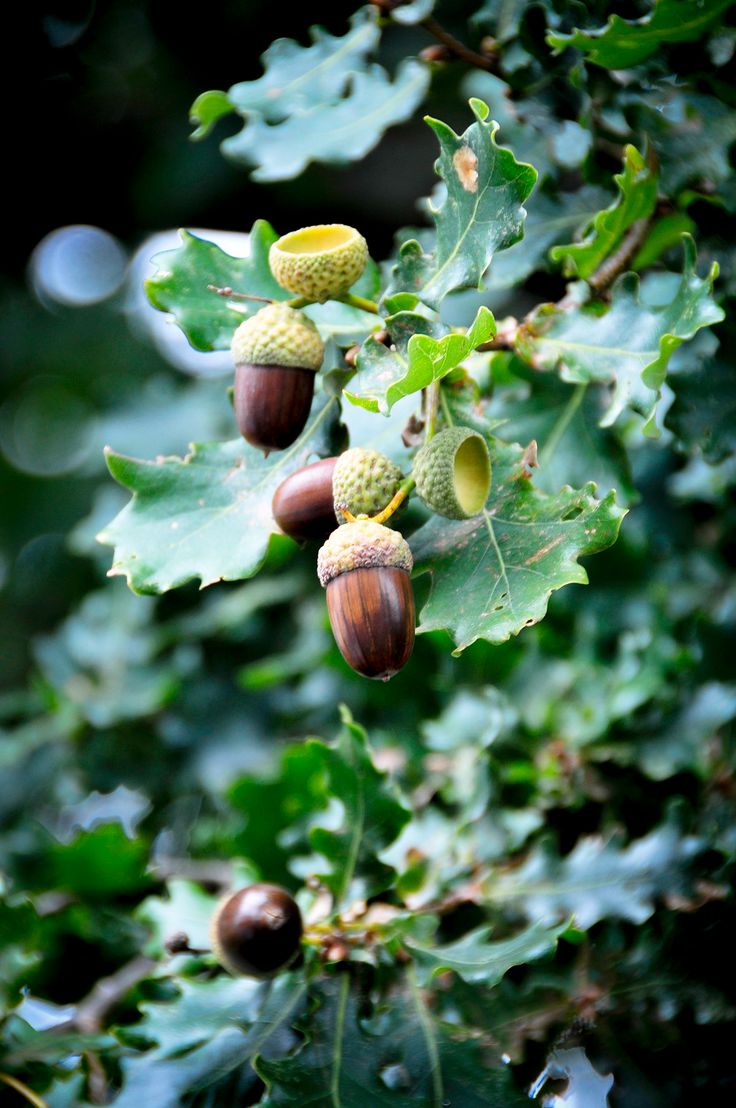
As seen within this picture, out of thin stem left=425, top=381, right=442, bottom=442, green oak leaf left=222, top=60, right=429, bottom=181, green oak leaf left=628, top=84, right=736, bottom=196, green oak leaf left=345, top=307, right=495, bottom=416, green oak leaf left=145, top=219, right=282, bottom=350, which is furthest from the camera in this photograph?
green oak leaf left=222, top=60, right=429, bottom=181

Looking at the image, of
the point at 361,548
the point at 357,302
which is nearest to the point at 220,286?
the point at 357,302

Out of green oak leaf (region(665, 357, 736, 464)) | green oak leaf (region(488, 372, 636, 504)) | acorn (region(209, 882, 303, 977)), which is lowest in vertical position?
acorn (region(209, 882, 303, 977))

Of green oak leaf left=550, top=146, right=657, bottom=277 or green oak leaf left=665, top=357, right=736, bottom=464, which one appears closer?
green oak leaf left=550, top=146, right=657, bottom=277

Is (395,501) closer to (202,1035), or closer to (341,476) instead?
(341,476)

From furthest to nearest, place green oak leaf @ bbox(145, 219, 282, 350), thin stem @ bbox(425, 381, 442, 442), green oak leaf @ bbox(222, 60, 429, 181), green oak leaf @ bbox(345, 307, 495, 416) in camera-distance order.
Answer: green oak leaf @ bbox(222, 60, 429, 181)
green oak leaf @ bbox(145, 219, 282, 350)
thin stem @ bbox(425, 381, 442, 442)
green oak leaf @ bbox(345, 307, 495, 416)

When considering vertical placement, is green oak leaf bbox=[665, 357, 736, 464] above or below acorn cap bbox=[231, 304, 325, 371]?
below

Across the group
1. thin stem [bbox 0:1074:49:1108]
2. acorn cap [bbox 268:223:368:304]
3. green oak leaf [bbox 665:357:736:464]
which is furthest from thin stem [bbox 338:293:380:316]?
thin stem [bbox 0:1074:49:1108]

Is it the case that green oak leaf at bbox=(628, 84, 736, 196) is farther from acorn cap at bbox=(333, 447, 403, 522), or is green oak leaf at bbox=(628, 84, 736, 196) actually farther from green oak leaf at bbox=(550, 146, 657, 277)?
acorn cap at bbox=(333, 447, 403, 522)
